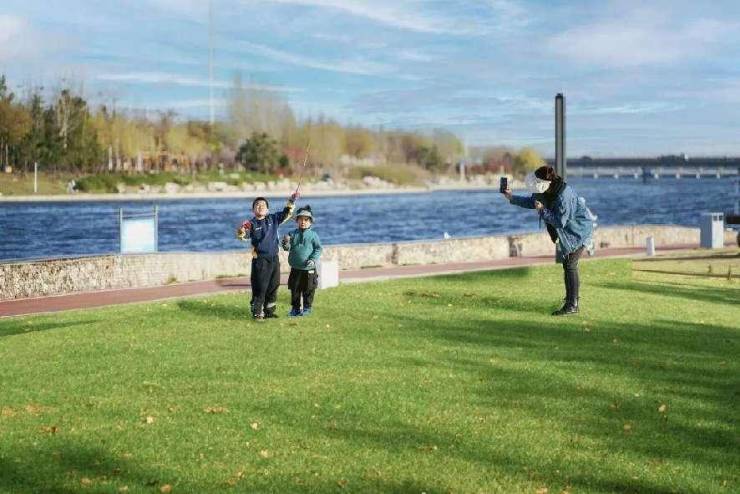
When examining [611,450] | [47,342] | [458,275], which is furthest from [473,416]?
[458,275]

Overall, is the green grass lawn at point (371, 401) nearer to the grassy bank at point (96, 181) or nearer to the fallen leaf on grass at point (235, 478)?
the fallen leaf on grass at point (235, 478)

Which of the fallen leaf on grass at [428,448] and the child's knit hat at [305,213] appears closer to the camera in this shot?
the fallen leaf on grass at [428,448]

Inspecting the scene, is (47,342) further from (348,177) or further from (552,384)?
(348,177)

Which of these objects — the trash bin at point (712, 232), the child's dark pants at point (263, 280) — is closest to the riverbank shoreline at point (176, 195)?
the trash bin at point (712, 232)

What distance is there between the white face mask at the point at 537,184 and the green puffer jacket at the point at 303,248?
10.5 ft

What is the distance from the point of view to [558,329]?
13570mm

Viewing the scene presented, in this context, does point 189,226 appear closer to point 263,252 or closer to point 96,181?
point 96,181

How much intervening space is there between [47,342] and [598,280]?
11649 millimetres

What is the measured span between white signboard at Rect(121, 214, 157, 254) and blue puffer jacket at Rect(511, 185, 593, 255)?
34.7 feet

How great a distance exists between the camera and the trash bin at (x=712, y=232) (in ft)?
107

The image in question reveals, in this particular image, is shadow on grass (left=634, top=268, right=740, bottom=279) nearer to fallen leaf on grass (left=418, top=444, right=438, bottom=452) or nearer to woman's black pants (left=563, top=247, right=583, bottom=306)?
woman's black pants (left=563, top=247, right=583, bottom=306)

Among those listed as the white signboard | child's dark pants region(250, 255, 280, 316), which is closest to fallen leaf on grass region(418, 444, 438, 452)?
child's dark pants region(250, 255, 280, 316)

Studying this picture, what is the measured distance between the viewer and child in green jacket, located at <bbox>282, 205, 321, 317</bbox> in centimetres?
1459

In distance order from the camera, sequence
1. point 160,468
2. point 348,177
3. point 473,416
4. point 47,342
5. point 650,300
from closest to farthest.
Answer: point 160,468 < point 473,416 < point 47,342 < point 650,300 < point 348,177
